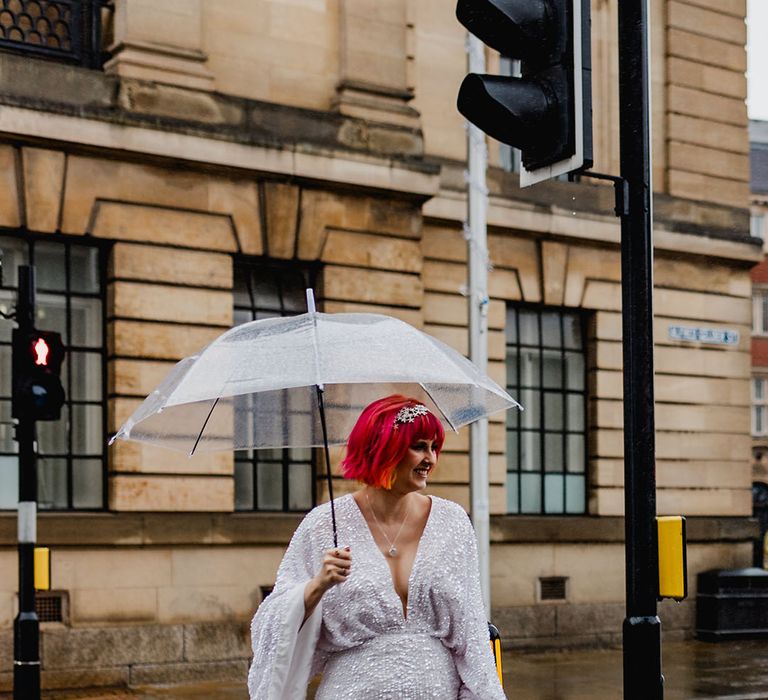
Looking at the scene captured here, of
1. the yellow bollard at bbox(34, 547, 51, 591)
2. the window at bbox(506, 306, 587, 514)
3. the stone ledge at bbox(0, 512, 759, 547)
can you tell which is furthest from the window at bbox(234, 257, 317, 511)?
the yellow bollard at bbox(34, 547, 51, 591)

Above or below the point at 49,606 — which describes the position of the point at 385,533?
above

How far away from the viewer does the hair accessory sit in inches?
176

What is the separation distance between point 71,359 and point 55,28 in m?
3.48

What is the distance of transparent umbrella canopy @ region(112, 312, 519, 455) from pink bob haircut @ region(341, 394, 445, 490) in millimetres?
625

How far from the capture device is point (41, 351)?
484 inches

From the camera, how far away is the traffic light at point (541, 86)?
5312 mm


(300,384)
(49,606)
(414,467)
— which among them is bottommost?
(49,606)

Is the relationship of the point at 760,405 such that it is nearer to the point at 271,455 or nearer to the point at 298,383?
the point at 271,455

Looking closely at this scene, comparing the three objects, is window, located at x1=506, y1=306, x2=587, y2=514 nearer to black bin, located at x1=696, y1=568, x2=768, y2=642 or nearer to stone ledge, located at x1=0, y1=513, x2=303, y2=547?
black bin, located at x1=696, y1=568, x2=768, y2=642

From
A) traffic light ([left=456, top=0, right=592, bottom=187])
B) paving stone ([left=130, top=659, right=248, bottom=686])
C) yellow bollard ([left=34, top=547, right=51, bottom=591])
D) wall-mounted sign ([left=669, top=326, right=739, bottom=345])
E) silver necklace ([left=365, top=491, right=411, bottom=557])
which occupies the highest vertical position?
wall-mounted sign ([left=669, top=326, right=739, bottom=345])

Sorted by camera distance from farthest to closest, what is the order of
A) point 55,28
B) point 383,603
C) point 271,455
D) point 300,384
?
1. point 271,455
2. point 55,28
3. point 300,384
4. point 383,603

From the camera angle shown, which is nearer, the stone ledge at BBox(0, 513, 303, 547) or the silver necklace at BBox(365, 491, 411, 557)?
the silver necklace at BBox(365, 491, 411, 557)

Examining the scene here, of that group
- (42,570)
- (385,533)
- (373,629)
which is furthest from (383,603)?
(42,570)

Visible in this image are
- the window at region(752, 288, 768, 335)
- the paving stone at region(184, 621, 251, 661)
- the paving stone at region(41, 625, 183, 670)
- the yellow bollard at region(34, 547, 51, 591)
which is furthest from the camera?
the window at region(752, 288, 768, 335)
